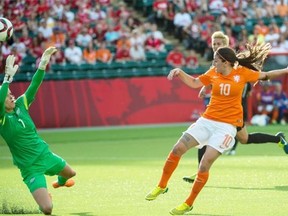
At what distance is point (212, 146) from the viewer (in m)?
11.6

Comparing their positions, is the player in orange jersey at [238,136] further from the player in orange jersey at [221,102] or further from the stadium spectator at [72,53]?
the stadium spectator at [72,53]

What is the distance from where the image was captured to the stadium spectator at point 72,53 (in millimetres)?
29747

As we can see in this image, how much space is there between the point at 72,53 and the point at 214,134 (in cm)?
1841

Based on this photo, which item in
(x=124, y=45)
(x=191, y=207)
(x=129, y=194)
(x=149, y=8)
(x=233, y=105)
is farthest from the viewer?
(x=149, y=8)

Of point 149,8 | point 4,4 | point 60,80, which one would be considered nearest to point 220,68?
point 60,80

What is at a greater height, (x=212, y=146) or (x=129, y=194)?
(x=212, y=146)

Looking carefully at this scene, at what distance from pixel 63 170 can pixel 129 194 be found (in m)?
1.57

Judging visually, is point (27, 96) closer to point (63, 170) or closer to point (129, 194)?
point (63, 170)

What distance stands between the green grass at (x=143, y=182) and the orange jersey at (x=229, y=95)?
113 centimetres

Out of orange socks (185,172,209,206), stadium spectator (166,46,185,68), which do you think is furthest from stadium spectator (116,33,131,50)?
orange socks (185,172,209,206)

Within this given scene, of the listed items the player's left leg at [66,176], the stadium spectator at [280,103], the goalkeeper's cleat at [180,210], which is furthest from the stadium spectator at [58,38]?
the goalkeeper's cleat at [180,210]

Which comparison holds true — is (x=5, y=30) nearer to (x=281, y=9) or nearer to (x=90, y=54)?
(x=90, y=54)

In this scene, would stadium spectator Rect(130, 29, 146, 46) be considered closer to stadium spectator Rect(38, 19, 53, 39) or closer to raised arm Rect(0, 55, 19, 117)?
stadium spectator Rect(38, 19, 53, 39)

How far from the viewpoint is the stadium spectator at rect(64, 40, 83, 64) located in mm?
29747
